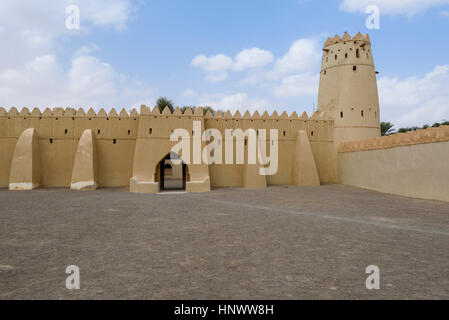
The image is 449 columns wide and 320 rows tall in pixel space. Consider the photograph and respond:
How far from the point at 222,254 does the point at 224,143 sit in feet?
43.4

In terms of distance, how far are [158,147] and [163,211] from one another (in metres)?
7.65

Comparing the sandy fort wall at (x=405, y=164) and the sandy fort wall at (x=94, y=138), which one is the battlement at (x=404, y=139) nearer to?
the sandy fort wall at (x=405, y=164)

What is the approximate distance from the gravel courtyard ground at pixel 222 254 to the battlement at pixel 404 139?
14.3ft

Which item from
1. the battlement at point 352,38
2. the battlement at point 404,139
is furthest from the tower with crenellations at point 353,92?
the battlement at point 404,139

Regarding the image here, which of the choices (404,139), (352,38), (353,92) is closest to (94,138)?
(404,139)

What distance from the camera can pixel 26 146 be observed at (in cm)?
1567

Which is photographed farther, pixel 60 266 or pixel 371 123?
pixel 371 123
